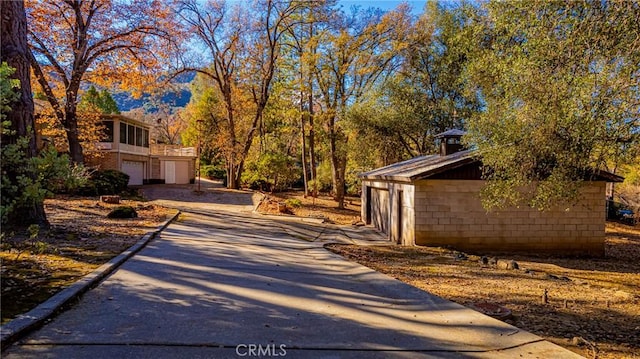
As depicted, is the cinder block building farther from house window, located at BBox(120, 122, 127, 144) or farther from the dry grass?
house window, located at BBox(120, 122, 127, 144)

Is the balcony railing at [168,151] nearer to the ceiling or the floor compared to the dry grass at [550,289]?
nearer to the ceiling

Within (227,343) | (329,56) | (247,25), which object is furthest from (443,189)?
(247,25)

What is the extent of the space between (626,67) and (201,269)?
24.5ft

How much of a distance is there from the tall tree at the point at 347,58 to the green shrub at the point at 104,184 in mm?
12008

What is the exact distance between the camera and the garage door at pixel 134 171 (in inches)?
1153

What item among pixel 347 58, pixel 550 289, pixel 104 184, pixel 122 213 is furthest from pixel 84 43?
pixel 550 289

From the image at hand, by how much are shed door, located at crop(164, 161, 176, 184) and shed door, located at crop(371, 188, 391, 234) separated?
2150cm

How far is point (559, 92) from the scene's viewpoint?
7.23 metres

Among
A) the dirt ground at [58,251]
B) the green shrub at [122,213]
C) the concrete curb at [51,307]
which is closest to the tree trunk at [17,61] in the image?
the dirt ground at [58,251]

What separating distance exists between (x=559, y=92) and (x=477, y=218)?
6.19 meters

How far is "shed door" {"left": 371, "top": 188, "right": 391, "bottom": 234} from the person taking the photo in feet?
51.8

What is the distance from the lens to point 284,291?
5.54 metres

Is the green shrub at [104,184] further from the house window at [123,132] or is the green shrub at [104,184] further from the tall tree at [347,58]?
the tall tree at [347,58]

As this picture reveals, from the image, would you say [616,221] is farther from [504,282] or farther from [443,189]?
[504,282]
